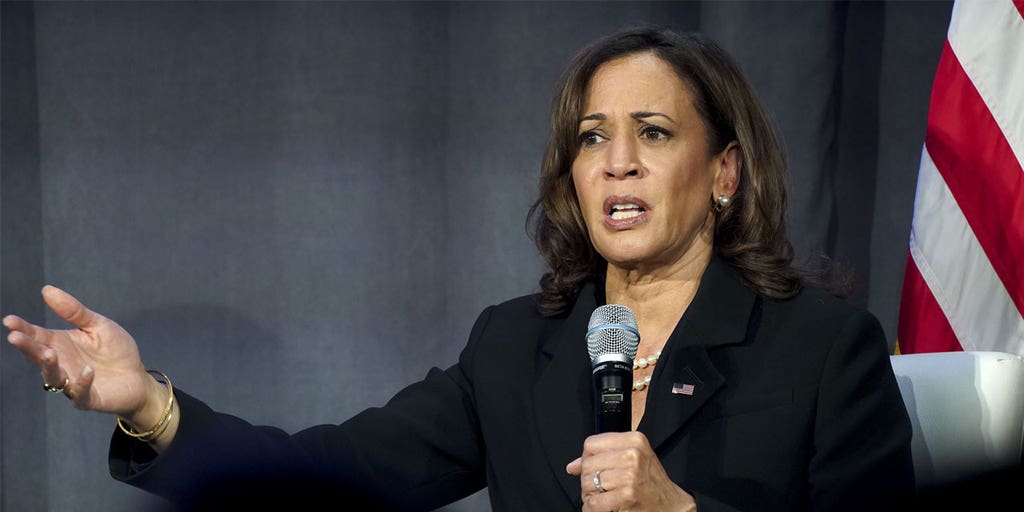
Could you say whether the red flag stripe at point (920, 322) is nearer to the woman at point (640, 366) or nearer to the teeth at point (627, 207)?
the woman at point (640, 366)

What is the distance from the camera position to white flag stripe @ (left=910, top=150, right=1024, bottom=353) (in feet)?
7.63

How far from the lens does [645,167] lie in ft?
5.89

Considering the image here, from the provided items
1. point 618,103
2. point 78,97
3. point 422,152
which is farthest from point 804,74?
point 78,97

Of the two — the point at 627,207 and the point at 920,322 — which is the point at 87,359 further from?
the point at 920,322

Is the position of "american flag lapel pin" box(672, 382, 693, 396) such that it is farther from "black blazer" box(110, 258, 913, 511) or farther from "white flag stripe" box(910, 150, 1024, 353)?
"white flag stripe" box(910, 150, 1024, 353)

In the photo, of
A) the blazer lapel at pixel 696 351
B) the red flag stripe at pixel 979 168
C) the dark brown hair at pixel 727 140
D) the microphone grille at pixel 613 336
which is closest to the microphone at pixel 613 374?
the microphone grille at pixel 613 336

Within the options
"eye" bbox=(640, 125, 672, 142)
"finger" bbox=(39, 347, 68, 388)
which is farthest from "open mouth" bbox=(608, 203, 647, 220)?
"finger" bbox=(39, 347, 68, 388)

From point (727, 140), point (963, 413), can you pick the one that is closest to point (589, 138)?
point (727, 140)

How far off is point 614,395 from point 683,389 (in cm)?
44

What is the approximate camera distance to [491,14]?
292cm

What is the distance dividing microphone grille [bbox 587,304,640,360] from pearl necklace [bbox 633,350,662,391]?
393mm

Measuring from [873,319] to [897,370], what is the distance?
0.75 feet

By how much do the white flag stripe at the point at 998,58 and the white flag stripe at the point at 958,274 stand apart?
18 centimetres

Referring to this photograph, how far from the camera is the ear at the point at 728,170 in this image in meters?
1.91
